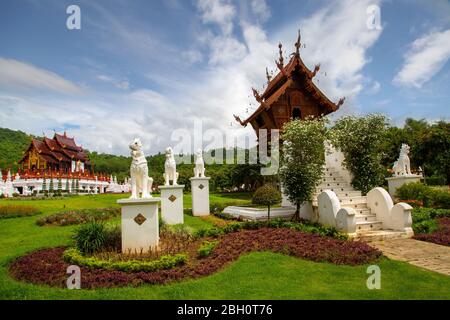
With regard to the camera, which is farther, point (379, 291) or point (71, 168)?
point (71, 168)

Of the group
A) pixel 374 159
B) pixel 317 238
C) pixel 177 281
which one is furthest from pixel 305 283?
pixel 374 159

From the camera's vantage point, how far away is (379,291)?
17.7ft

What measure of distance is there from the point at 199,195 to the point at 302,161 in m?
6.23

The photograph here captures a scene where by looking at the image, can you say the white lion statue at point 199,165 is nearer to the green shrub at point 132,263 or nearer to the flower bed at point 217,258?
the flower bed at point 217,258

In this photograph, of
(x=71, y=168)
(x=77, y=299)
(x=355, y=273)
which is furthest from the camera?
(x=71, y=168)

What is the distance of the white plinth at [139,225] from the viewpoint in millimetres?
8125

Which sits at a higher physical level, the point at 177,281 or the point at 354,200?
the point at 354,200

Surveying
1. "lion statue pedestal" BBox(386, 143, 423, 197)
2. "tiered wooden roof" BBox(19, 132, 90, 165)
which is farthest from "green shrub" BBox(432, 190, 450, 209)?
"tiered wooden roof" BBox(19, 132, 90, 165)

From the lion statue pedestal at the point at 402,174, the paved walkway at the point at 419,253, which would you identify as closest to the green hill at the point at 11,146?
the lion statue pedestal at the point at 402,174

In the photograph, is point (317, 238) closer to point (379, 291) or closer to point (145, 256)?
point (379, 291)

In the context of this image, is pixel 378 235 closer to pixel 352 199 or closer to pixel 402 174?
pixel 352 199

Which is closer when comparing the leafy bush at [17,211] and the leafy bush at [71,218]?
the leafy bush at [71,218]

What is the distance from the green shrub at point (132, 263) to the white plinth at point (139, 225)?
99 cm

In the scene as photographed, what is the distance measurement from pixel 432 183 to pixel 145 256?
107 ft
